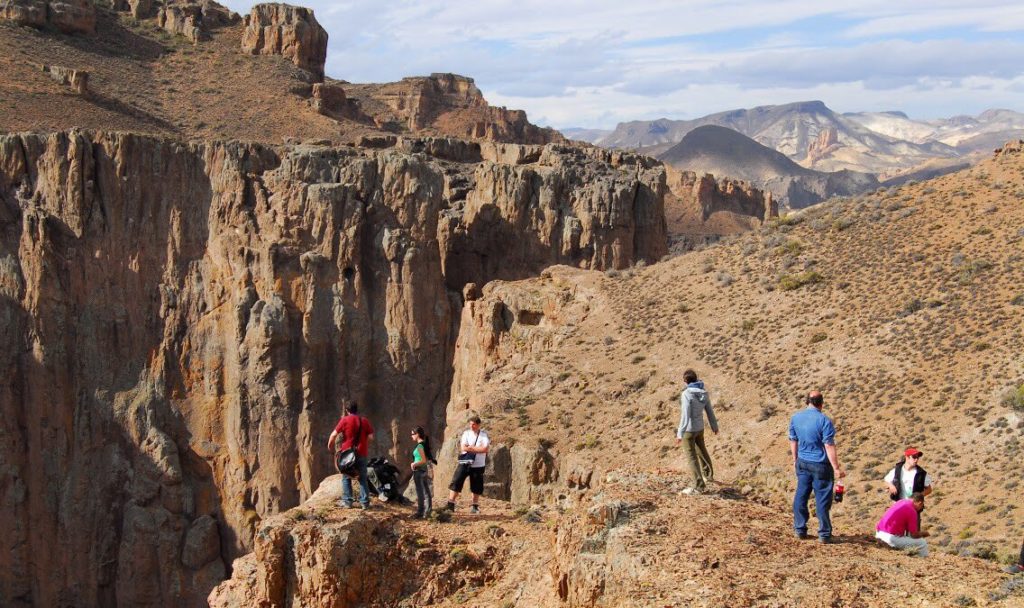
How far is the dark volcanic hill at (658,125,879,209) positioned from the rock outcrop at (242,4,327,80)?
A: 296 feet

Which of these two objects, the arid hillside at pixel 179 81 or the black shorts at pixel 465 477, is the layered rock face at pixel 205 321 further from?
the black shorts at pixel 465 477

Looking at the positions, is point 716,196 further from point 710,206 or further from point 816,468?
point 816,468

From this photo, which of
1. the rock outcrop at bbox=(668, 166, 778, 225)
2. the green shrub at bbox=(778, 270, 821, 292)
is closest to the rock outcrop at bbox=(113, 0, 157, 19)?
the rock outcrop at bbox=(668, 166, 778, 225)

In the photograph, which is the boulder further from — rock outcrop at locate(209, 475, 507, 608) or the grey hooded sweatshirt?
the grey hooded sweatshirt

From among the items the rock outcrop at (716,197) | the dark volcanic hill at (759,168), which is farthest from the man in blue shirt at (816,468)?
the dark volcanic hill at (759,168)

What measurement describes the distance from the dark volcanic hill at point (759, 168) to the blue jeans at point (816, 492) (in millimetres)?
133410

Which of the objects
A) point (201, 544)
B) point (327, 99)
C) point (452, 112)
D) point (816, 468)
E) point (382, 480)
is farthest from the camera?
point (452, 112)

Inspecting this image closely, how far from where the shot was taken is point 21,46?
2138 inches

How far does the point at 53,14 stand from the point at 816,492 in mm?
53084

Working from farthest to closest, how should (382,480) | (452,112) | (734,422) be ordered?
(452,112), (734,422), (382,480)

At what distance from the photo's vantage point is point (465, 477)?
18312mm

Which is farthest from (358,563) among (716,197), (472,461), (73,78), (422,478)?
(716,197)

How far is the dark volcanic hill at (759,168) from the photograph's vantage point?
15688 centimetres

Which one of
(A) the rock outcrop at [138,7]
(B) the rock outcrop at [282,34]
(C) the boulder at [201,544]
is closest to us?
(C) the boulder at [201,544]
